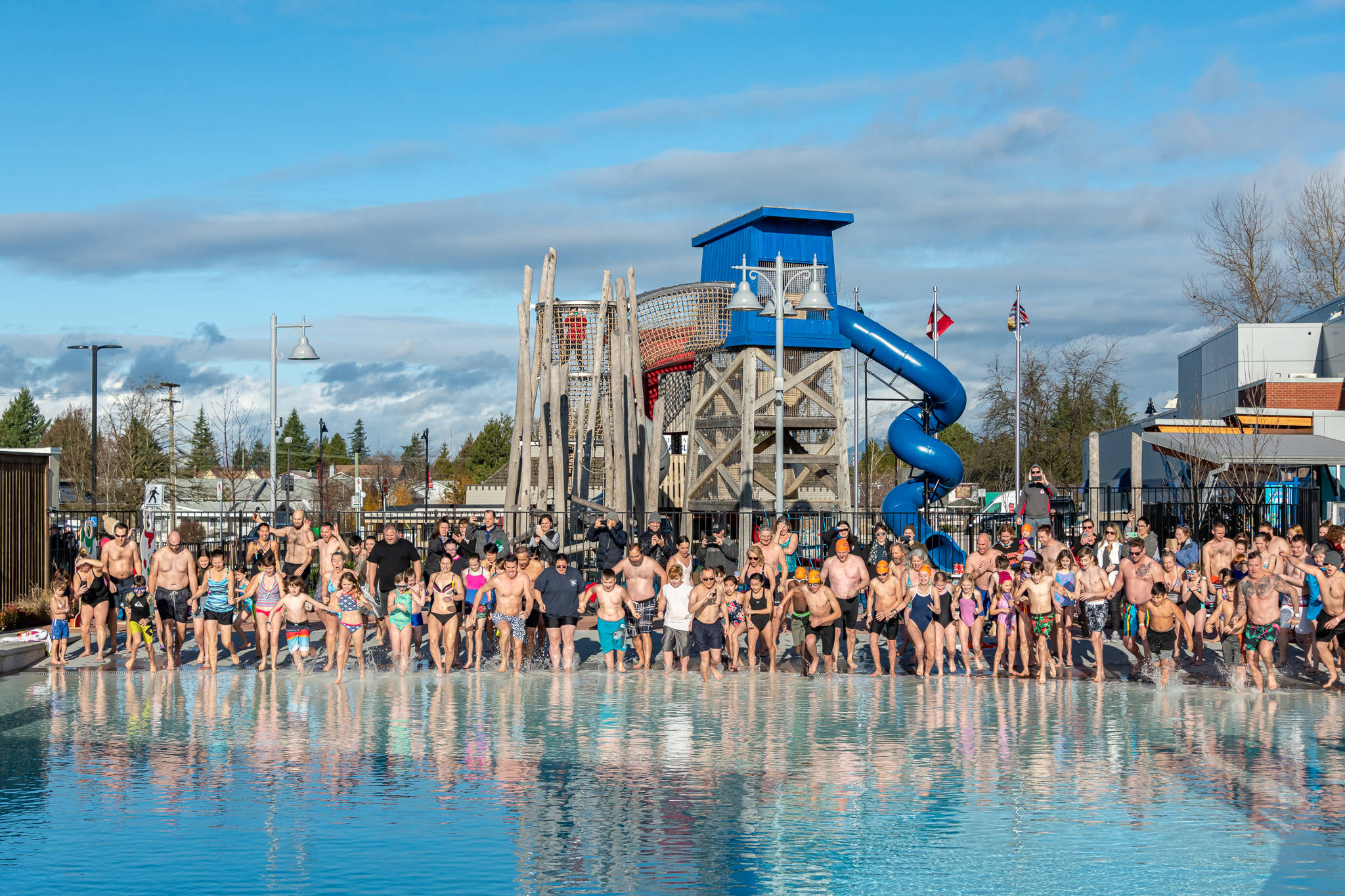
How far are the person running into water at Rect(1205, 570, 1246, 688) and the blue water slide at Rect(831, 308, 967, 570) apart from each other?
35.4 feet

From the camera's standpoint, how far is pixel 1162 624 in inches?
621

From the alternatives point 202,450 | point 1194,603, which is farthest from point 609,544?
point 202,450

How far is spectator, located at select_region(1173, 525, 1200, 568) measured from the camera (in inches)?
688

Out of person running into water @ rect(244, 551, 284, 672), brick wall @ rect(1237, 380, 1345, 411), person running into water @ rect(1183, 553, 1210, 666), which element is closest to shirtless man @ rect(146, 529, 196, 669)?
person running into water @ rect(244, 551, 284, 672)

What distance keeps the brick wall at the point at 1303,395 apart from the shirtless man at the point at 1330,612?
62.2 feet

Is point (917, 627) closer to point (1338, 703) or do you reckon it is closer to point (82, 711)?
point (1338, 703)

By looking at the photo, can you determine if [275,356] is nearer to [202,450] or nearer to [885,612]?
[885,612]

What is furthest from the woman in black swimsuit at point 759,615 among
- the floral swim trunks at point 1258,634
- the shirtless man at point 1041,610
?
the floral swim trunks at point 1258,634

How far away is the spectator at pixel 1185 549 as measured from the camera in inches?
688

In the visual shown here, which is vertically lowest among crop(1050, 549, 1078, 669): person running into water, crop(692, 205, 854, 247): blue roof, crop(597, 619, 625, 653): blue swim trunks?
crop(597, 619, 625, 653): blue swim trunks

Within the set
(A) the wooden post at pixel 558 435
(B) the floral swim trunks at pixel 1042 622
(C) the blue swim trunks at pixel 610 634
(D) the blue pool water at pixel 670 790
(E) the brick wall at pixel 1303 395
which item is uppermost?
(E) the brick wall at pixel 1303 395

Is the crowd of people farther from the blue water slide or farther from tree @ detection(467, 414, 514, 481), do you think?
tree @ detection(467, 414, 514, 481)

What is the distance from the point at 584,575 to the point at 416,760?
515 inches

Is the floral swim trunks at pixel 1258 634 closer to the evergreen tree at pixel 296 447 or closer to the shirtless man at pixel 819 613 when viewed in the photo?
the shirtless man at pixel 819 613
